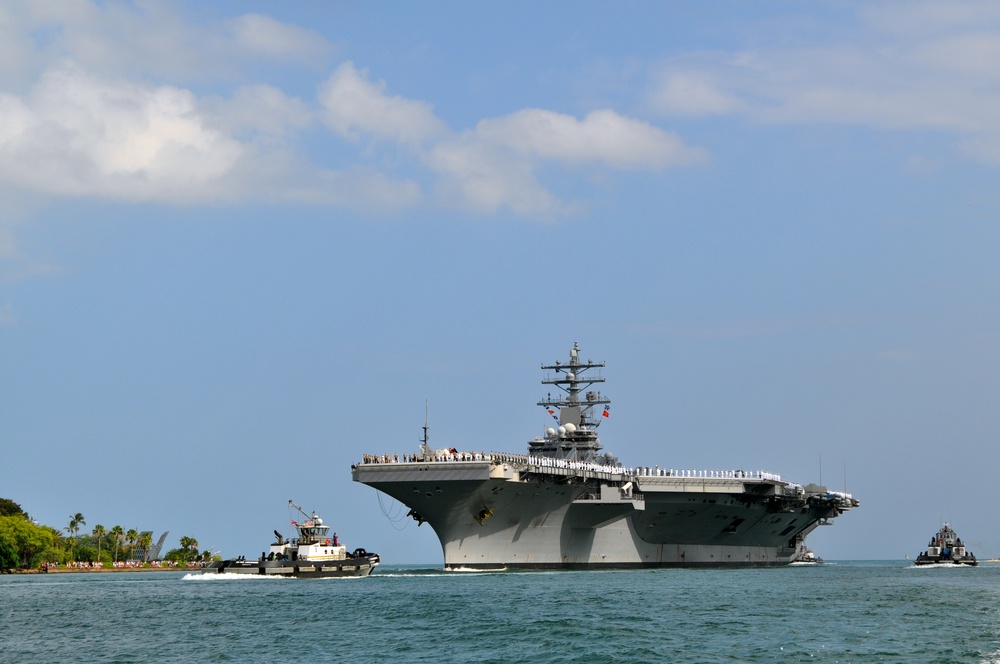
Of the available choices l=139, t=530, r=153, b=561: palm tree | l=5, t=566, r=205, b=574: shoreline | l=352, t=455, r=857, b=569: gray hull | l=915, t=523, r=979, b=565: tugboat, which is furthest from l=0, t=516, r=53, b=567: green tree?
l=915, t=523, r=979, b=565: tugboat

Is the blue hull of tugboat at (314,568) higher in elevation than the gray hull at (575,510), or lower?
lower

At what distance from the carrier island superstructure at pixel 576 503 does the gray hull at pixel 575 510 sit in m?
0.05

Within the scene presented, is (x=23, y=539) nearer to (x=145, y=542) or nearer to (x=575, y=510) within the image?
(x=145, y=542)

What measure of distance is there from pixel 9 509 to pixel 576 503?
5982 centimetres

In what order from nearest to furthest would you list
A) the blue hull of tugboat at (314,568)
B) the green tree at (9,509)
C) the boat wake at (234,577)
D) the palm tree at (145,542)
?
the blue hull of tugboat at (314,568) → the boat wake at (234,577) → the green tree at (9,509) → the palm tree at (145,542)

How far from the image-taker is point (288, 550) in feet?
169

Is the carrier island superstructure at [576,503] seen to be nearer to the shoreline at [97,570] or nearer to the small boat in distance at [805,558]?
the small boat in distance at [805,558]

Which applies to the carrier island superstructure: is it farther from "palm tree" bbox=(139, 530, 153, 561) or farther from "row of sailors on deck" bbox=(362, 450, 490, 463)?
"palm tree" bbox=(139, 530, 153, 561)

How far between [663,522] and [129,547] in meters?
70.5

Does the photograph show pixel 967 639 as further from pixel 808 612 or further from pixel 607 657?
pixel 607 657

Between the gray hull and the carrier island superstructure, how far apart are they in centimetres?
5

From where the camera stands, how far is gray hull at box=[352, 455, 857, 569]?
45.5 m

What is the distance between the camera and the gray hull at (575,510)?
45500 mm

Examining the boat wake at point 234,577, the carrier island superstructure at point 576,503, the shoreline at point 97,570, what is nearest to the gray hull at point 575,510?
the carrier island superstructure at point 576,503
